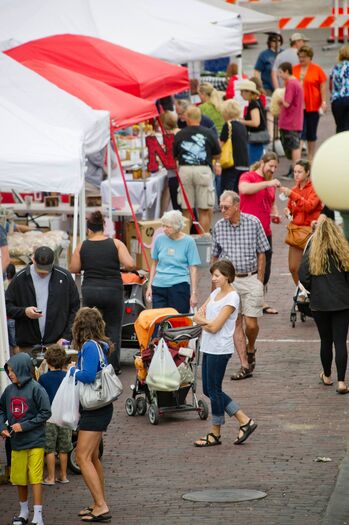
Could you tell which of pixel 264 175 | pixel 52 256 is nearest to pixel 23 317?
pixel 52 256

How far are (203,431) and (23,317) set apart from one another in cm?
187

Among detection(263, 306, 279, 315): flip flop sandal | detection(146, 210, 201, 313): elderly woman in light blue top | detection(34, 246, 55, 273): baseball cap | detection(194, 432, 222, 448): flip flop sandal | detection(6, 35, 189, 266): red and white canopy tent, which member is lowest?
detection(194, 432, 222, 448): flip flop sandal

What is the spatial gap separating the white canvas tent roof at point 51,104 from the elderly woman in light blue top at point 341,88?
21.4 feet

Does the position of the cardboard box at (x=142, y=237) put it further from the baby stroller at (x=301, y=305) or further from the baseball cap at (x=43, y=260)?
the baseball cap at (x=43, y=260)

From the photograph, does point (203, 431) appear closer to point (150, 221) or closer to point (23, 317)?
point (23, 317)

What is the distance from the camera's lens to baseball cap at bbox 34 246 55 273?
11.5 m

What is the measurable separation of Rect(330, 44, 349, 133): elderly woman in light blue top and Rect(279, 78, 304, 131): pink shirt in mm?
1473

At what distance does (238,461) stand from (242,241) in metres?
2.94

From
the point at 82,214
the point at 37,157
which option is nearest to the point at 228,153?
the point at 82,214

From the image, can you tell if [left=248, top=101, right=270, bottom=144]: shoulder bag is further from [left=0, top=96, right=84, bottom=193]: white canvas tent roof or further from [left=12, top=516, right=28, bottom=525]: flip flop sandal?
[left=12, top=516, right=28, bottom=525]: flip flop sandal

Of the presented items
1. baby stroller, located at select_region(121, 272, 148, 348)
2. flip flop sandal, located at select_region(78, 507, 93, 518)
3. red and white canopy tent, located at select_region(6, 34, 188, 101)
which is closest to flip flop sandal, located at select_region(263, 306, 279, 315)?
baby stroller, located at select_region(121, 272, 148, 348)

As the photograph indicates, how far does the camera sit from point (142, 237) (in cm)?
1748

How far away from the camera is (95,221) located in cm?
1292

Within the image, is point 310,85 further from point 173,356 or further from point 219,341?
point 219,341
